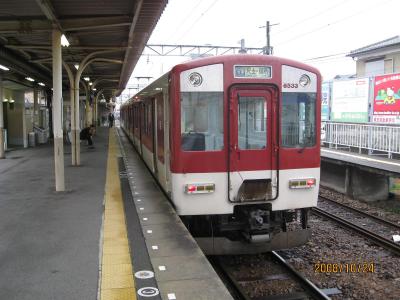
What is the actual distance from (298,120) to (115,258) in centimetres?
300

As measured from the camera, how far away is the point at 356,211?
997 centimetres

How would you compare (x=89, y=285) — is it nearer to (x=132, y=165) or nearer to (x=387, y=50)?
(x=132, y=165)

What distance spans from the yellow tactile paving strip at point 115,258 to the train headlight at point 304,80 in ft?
10.1

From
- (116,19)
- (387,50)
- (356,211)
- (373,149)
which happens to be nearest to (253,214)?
(356,211)

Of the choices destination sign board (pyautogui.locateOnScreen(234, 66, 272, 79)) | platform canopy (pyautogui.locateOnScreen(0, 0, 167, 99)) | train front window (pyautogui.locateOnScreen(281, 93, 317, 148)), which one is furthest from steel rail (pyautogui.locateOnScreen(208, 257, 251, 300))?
platform canopy (pyautogui.locateOnScreen(0, 0, 167, 99))

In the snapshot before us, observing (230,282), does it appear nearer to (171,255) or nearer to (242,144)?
(171,255)

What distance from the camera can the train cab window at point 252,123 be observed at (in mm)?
5898

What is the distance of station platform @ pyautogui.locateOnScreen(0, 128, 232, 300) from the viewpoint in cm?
414

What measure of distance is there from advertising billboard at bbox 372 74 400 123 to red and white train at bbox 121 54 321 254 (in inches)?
408

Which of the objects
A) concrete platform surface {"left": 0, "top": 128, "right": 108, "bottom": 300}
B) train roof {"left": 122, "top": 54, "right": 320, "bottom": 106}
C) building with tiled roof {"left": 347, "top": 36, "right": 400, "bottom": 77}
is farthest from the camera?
building with tiled roof {"left": 347, "top": 36, "right": 400, "bottom": 77}

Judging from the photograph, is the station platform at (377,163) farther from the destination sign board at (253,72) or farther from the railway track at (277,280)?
the destination sign board at (253,72)

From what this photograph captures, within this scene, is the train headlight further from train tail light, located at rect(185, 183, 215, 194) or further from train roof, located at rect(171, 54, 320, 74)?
train tail light, located at rect(185, 183, 215, 194)

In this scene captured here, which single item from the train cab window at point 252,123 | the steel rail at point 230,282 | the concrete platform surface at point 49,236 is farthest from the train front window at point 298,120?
the concrete platform surface at point 49,236

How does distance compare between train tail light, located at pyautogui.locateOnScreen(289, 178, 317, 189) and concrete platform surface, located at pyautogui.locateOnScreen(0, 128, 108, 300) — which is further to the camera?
train tail light, located at pyautogui.locateOnScreen(289, 178, 317, 189)
